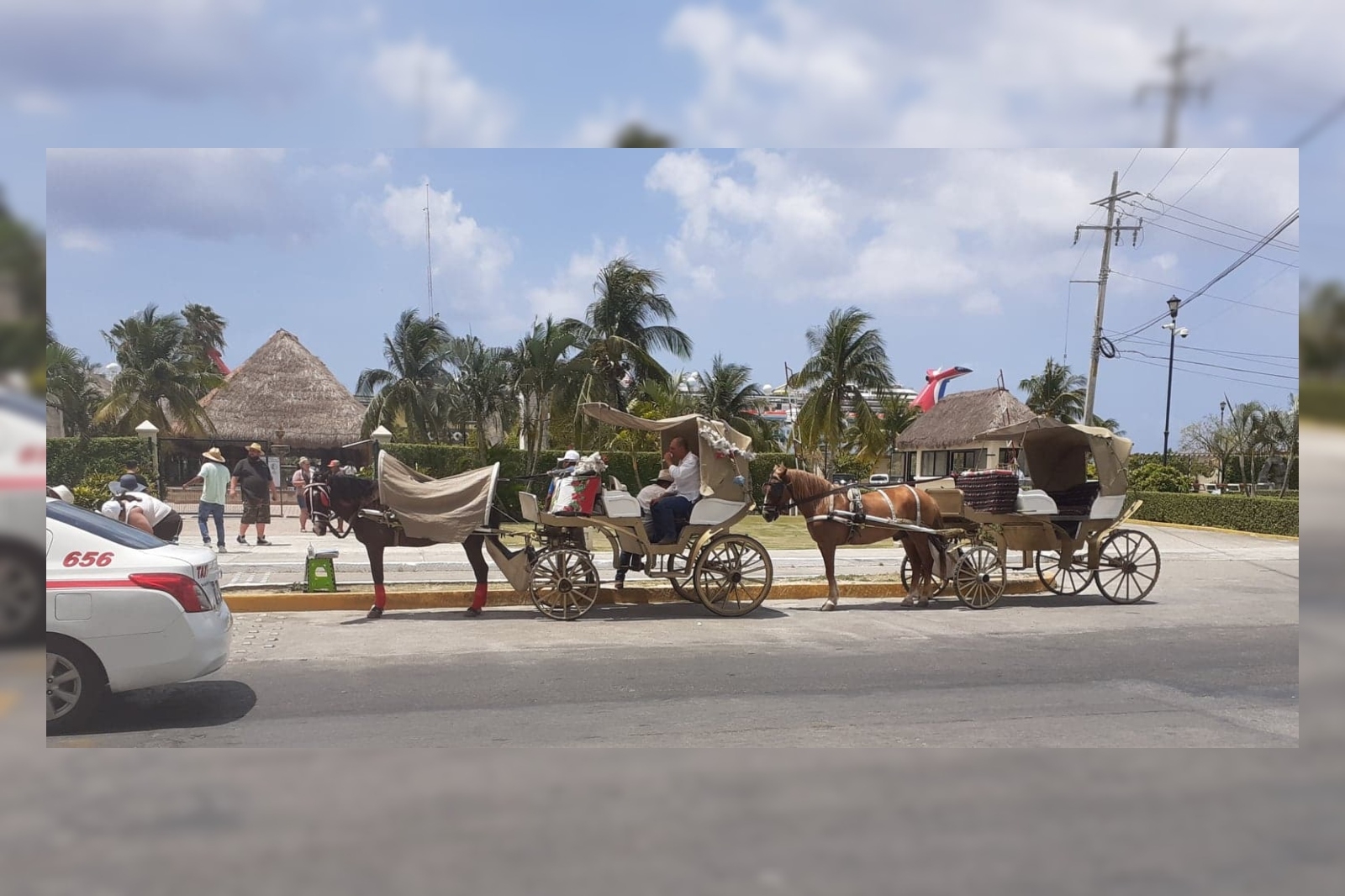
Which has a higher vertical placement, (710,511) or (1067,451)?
(1067,451)

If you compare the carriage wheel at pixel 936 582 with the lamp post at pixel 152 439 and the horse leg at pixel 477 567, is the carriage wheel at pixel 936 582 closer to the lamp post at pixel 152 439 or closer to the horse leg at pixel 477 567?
the horse leg at pixel 477 567

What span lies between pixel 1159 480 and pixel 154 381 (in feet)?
109

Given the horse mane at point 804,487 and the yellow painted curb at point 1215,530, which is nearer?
the horse mane at point 804,487

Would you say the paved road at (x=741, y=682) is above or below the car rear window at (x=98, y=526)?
below

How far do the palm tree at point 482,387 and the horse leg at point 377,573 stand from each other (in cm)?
2137

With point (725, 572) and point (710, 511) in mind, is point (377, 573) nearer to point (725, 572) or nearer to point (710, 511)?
point (710, 511)

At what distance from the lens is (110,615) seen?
6.23m

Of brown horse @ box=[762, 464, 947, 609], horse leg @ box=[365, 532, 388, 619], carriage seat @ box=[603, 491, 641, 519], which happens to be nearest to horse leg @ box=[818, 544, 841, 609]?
brown horse @ box=[762, 464, 947, 609]

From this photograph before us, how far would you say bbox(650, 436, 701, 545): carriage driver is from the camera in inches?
472

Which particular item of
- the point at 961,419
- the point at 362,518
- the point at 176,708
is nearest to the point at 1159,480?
the point at 961,419

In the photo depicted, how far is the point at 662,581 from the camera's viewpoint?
1444cm

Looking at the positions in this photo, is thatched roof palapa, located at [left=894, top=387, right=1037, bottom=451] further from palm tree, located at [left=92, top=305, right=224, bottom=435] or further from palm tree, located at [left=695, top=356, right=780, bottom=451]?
palm tree, located at [left=92, top=305, right=224, bottom=435]

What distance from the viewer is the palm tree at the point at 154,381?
116 ft
